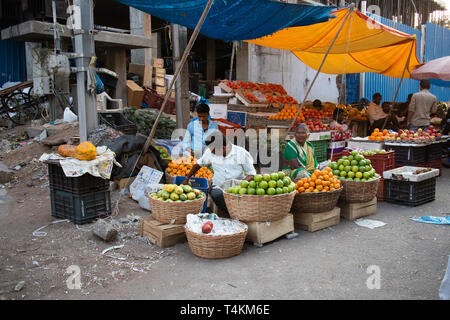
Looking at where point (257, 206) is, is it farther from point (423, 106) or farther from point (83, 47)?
point (423, 106)

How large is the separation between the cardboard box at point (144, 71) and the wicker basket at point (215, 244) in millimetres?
9897

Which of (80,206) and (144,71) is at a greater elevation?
(144,71)

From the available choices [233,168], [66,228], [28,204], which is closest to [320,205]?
[233,168]

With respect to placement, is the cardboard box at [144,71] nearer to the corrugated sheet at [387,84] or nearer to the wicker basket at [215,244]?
the corrugated sheet at [387,84]

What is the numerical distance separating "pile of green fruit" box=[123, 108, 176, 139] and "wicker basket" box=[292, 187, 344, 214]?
535 cm

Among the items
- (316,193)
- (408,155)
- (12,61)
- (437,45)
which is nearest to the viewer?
(316,193)

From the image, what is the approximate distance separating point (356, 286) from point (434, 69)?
25.9 ft

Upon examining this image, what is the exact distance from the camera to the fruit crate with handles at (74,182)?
16.6 ft

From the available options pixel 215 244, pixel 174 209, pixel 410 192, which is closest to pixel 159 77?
pixel 410 192

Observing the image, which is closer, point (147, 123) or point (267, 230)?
point (267, 230)

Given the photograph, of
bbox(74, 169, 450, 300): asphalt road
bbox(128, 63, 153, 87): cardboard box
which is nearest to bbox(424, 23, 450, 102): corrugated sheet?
bbox(128, 63, 153, 87): cardboard box

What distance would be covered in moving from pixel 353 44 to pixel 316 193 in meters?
5.99

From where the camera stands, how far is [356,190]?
18.0 feet
